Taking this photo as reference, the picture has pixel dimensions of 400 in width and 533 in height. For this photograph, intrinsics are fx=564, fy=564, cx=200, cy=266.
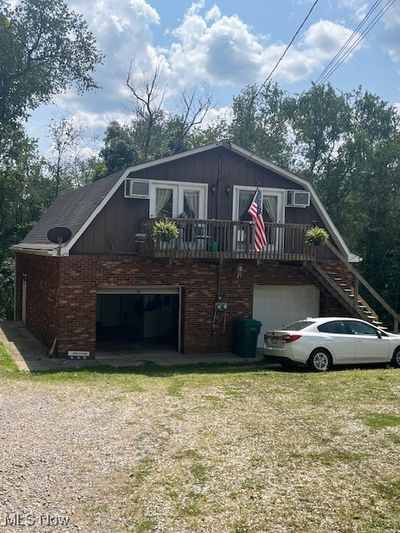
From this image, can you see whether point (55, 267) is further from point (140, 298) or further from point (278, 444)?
point (278, 444)

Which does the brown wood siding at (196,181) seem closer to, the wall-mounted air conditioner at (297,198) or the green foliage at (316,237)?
the wall-mounted air conditioner at (297,198)

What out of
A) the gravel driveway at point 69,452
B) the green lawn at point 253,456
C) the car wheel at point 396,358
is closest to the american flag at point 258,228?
the car wheel at point 396,358

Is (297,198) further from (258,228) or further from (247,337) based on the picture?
(247,337)

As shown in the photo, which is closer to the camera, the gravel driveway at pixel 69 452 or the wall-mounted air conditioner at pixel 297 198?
the gravel driveway at pixel 69 452

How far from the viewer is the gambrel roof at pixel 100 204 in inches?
625

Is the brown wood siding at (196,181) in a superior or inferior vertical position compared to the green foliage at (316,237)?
superior

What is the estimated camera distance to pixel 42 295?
60.0ft

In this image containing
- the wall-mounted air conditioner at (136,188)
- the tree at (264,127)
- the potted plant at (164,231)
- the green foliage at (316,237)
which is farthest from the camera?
the tree at (264,127)

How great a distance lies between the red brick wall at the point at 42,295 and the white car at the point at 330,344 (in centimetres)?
613

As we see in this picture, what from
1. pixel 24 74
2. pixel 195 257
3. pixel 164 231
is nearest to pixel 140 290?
pixel 195 257

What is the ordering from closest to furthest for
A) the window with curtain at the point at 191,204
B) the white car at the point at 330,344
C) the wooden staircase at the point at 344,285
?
the white car at the point at 330,344 → the window with curtain at the point at 191,204 → the wooden staircase at the point at 344,285

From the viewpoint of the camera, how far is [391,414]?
9.32 m

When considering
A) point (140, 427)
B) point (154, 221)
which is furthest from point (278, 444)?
point (154, 221)

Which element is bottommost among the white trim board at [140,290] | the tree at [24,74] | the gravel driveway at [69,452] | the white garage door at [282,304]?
the gravel driveway at [69,452]
